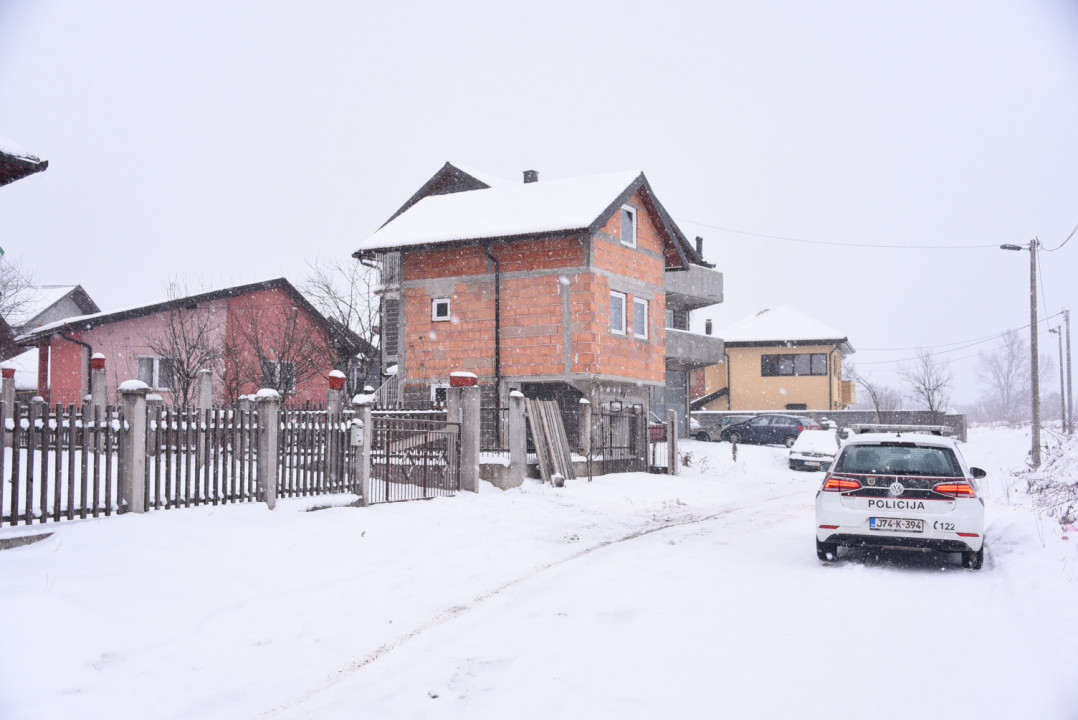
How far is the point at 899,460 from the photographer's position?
10.3 meters

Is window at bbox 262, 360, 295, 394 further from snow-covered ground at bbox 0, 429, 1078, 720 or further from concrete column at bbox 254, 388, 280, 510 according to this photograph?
snow-covered ground at bbox 0, 429, 1078, 720

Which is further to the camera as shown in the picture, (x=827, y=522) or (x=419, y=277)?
(x=419, y=277)

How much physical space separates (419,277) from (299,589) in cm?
1878

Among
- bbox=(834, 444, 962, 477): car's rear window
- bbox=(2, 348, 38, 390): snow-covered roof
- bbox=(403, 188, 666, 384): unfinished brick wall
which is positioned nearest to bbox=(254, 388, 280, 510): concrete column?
bbox=(834, 444, 962, 477): car's rear window

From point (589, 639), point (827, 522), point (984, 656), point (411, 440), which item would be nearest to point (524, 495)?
point (411, 440)

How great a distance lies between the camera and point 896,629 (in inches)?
283

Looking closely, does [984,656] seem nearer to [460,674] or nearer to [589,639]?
[589,639]

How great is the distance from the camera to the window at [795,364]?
5206 cm

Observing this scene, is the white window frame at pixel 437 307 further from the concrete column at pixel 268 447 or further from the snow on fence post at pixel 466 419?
the concrete column at pixel 268 447

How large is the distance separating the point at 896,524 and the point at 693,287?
106 ft

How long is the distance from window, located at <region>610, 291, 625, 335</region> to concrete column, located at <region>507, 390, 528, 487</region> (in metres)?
8.36

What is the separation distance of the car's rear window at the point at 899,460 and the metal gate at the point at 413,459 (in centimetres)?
675

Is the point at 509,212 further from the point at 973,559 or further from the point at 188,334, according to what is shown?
the point at 973,559

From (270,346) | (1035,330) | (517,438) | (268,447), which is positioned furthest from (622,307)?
(268,447)
